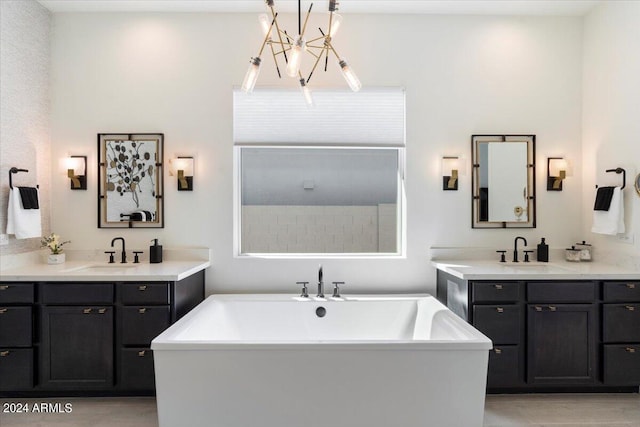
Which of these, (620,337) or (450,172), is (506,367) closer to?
(620,337)

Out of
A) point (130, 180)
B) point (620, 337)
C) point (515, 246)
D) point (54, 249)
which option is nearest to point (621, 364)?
point (620, 337)

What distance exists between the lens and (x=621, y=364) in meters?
2.76

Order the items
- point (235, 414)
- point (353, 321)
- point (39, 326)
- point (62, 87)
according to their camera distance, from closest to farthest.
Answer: point (235, 414), point (39, 326), point (353, 321), point (62, 87)

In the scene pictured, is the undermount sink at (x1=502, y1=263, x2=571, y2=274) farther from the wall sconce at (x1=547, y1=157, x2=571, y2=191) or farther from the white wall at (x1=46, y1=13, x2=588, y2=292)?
the wall sconce at (x1=547, y1=157, x2=571, y2=191)

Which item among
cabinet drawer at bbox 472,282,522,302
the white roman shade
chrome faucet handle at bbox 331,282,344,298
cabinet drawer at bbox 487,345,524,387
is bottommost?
cabinet drawer at bbox 487,345,524,387

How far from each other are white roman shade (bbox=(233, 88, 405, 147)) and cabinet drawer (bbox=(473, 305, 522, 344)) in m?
1.53

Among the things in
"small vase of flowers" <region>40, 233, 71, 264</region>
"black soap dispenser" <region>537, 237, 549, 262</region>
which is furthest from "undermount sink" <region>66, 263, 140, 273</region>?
"black soap dispenser" <region>537, 237, 549, 262</region>

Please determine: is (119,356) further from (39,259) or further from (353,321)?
(353,321)

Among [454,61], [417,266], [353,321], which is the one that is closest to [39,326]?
[353,321]

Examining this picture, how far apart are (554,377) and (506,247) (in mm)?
1089

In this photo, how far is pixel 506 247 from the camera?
342 centimetres

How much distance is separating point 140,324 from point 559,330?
2956 millimetres

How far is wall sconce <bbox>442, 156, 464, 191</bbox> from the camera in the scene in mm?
3361

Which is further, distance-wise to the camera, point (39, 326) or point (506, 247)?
point (506, 247)
